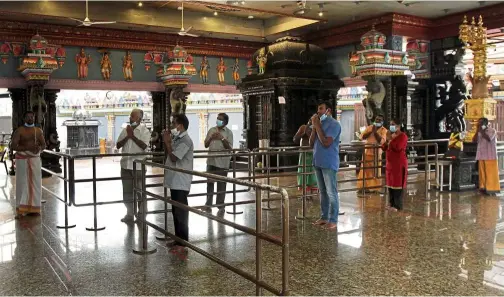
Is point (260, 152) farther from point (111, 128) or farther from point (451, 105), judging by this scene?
point (111, 128)

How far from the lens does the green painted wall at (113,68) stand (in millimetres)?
12914

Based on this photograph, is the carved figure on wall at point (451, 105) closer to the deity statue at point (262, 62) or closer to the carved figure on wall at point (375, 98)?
the carved figure on wall at point (375, 98)

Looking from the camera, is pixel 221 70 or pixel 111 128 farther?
pixel 111 128

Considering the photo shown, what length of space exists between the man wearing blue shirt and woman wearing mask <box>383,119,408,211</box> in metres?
1.49

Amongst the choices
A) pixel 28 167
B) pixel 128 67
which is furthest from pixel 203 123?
pixel 28 167

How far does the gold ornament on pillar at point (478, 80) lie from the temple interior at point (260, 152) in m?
0.03

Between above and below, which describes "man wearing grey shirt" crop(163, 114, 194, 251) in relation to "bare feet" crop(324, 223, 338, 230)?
above

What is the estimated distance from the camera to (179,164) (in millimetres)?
5047

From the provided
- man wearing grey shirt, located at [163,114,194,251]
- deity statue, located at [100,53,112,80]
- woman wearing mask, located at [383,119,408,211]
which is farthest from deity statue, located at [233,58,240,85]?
man wearing grey shirt, located at [163,114,194,251]

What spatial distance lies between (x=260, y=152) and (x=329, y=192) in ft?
3.93

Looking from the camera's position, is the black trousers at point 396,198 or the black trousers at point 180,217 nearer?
the black trousers at point 180,217

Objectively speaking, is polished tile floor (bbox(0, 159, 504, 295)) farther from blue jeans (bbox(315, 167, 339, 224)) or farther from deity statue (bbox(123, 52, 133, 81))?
deity statue (bbox(123, 52, 133, 81))

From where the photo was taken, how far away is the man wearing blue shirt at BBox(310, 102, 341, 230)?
5777mm

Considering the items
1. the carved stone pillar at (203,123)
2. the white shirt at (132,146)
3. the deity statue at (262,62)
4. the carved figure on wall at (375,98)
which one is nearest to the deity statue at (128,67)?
the deity statue at (262,62)
